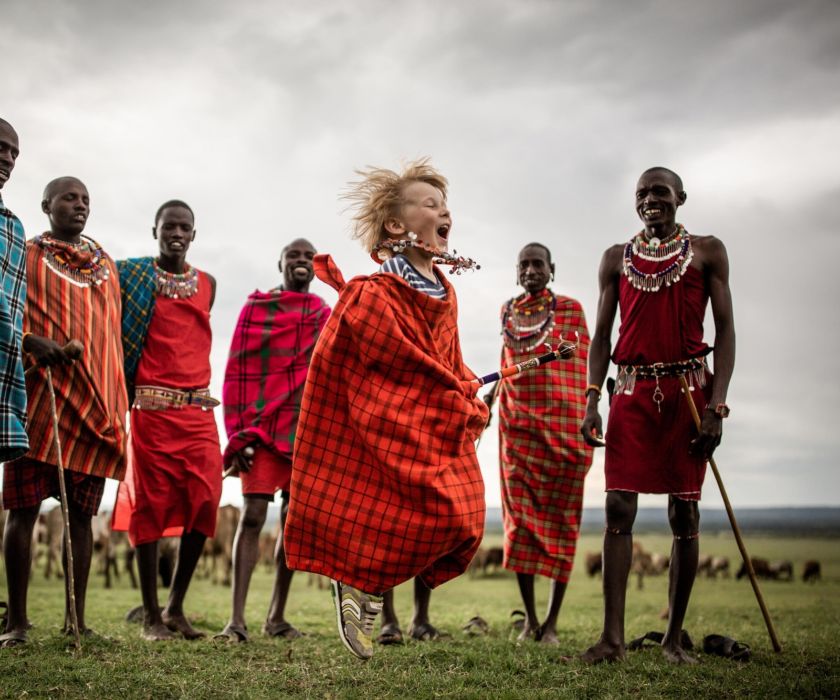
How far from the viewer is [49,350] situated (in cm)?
545

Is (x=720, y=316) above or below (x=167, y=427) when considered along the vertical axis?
above

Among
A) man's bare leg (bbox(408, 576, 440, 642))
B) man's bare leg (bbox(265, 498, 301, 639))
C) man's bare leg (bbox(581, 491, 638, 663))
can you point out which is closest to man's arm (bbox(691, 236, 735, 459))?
man's bare leg (bbox(581, 491, 638, 663))

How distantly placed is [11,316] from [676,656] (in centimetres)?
482

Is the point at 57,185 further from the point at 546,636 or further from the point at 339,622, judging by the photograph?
the point at 546,636

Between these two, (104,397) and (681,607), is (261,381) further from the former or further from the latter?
(681,607)

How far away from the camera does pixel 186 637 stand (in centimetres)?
626

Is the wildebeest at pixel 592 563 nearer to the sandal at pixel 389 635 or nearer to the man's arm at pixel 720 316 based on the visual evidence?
the sandal at pixel 389 635

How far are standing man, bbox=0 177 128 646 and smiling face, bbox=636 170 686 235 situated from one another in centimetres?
407

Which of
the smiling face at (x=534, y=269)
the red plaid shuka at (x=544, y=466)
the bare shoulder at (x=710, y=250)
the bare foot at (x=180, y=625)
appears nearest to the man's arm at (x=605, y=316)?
the bare shoulder at (x=710, y=250)

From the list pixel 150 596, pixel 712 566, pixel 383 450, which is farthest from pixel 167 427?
pixel 712 566

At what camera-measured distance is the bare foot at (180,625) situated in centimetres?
625

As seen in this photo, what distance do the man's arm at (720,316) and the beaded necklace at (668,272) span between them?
127 millimetres

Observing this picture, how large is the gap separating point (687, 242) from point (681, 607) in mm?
2482

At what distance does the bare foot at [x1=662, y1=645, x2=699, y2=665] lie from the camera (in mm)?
5191
